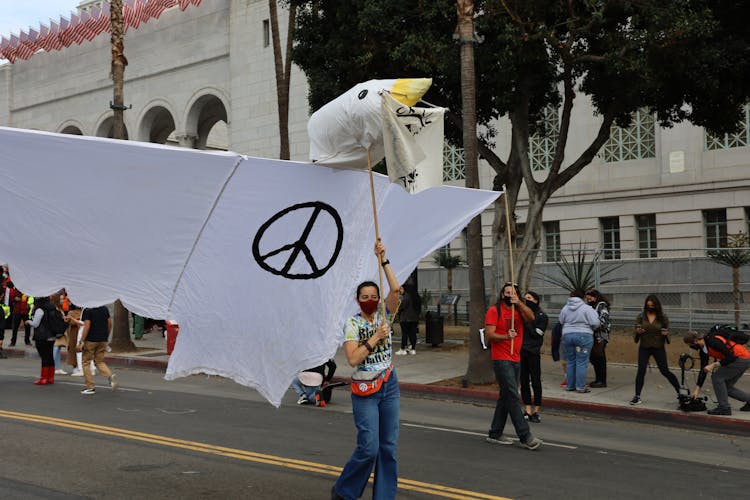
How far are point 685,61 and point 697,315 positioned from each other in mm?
7143

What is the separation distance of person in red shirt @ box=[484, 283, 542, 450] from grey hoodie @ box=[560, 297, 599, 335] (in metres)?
4.72

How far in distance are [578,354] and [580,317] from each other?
69 centimetres

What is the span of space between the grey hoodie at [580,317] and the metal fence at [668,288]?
5507 mm

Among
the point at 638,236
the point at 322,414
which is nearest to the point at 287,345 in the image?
the point at 322,414

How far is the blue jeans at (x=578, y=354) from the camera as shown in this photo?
14.5 metres

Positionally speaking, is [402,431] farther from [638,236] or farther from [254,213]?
[638,236]

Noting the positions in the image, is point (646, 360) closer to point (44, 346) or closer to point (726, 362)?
point (726, 362)

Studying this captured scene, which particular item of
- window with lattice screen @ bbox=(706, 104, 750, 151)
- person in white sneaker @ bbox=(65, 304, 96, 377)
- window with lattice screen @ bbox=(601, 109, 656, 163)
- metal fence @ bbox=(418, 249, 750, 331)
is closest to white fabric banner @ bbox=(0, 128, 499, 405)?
person in white sneaker @ bbox=(65, 304, 96, 377)

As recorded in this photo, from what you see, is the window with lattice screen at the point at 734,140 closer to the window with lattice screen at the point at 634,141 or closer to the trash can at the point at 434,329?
the window with lattice screen at the point at 634,141

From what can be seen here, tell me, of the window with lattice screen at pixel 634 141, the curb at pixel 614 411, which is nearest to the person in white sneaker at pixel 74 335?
the curb at pixel 614 411

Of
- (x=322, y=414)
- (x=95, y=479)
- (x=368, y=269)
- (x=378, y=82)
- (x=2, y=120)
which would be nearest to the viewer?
(x=378, y=82)

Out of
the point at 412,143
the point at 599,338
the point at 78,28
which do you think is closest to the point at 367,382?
the point at 412,143

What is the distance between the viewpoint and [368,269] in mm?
6277

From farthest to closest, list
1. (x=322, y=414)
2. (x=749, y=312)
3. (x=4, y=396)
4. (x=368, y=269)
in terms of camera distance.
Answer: (x=749, y=312), (x=4, y=396), (x=322, y=414), (x=368, y=269)
